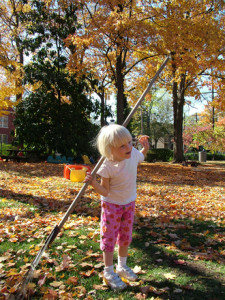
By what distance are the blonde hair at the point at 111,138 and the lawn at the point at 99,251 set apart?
1.29m

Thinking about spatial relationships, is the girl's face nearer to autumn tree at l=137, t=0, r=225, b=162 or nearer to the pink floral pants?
the pink floral pants

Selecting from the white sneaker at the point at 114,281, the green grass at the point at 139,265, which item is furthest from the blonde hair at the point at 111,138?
the green grass at the point at 139,265

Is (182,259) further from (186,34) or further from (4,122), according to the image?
(4,122)

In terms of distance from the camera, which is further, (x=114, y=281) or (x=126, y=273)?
(x=126, y=273)

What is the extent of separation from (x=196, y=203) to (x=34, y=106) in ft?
37.7

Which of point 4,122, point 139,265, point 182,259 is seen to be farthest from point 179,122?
point 4,122

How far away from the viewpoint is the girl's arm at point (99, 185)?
96.2 inches

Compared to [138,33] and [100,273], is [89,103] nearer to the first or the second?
[138,33]

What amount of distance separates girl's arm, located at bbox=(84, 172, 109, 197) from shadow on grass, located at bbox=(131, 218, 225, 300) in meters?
0.99

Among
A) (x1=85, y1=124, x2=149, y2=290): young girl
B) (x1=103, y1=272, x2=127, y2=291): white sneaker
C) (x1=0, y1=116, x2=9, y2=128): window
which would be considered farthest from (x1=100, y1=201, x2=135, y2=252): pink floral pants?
(x1=0, y1=116, x2=9, y2=128): window

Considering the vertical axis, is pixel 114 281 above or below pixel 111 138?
below

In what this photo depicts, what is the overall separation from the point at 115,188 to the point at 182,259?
1.34 m

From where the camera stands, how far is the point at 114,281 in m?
2.54

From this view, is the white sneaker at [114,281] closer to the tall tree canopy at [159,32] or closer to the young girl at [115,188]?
the young girl at [115,188]
